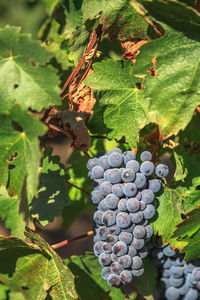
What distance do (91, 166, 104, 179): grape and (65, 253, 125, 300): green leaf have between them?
0.35 metres

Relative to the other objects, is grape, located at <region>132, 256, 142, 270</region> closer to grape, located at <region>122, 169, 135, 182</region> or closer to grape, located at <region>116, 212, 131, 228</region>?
grape, located at <region>116, 212, 131, 228</region>

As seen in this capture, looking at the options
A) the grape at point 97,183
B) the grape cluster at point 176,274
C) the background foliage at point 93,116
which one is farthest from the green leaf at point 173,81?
the grape cluster at point 176,274

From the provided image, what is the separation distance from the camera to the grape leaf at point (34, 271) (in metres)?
1.08

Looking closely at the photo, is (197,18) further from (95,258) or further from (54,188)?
(95,258)

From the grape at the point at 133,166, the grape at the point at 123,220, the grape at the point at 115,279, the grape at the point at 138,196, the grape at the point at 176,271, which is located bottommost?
the grape at the point at 176,271

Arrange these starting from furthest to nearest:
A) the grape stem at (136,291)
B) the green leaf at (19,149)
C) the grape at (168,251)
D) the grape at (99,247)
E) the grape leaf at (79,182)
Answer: the grape leaf at (79,182) → the grape stem at (136,291) → the grape at (168,251) → the grape at (99,247) → the green leaf at (19,149)

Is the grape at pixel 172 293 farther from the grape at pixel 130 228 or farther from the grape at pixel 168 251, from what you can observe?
the grape at pixel 130 228

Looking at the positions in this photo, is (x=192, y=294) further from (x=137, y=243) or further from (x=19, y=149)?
(x=19, y=149)

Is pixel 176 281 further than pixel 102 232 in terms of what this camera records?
Yes

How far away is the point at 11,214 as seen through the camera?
1126mm

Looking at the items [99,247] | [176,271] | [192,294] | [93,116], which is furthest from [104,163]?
[192,294]

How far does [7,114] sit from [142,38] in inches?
16.5

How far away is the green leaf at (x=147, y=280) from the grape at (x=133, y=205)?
0.36 metres

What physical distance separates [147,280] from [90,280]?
7.6 inches
